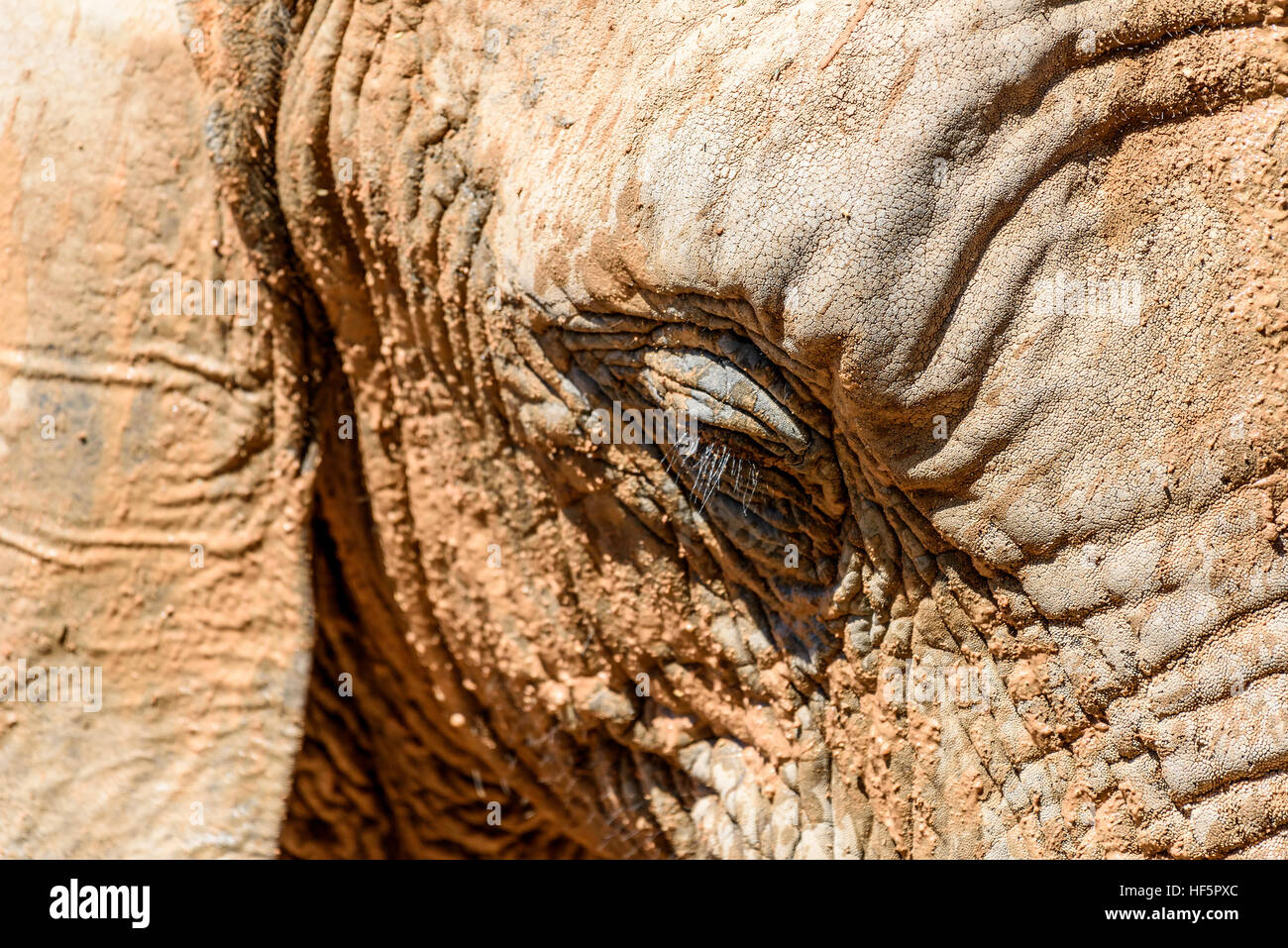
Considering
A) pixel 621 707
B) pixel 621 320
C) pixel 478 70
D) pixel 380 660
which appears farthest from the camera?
pixel 380 660

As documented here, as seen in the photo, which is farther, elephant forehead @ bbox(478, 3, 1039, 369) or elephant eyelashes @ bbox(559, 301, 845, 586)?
elephant eyelashes @ bbox(559, 301, 845, 586)

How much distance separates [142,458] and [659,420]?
0.73 metres

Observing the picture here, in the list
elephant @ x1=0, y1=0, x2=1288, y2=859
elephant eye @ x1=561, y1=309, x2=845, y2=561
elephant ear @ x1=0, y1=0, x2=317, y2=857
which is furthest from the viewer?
elephant ear @ x1=0, y1=0, x2=317, y2=857

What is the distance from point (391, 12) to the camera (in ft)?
5.43

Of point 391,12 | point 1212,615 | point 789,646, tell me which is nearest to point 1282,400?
point 1212,615

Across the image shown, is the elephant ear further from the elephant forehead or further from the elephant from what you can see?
the elephant forehead

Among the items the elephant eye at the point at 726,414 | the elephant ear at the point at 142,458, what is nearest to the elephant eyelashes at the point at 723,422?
the elephant eye at the point at 726,414

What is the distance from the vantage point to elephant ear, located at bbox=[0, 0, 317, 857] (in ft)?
5.59

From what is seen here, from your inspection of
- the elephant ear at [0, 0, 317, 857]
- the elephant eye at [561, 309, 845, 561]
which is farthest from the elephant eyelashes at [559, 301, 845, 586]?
the elephant ear at [0, 0, 317, 857]

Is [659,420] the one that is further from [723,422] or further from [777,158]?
[777,158]

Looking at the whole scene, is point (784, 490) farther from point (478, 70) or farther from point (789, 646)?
point (478, 70)

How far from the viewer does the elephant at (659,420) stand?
123 cm

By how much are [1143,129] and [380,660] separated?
1.41 metres

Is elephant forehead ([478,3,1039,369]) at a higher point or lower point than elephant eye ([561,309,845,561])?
higher
